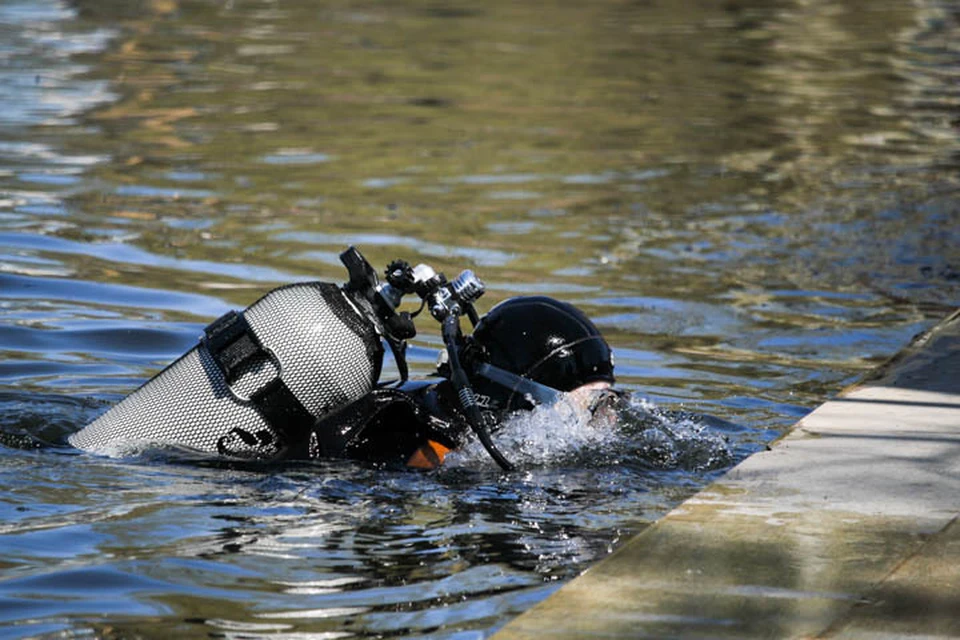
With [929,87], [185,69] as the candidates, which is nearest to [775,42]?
[929,87]

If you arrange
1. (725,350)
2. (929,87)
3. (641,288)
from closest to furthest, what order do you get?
(725,350)
(641,288)
(929,87)

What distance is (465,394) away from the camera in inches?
199

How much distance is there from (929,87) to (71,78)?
1009 centimetres

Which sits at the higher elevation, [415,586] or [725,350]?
[415,586]

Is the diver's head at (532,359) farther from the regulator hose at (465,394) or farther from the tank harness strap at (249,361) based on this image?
the tank harness strap at (249,361)

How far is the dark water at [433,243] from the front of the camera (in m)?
4.75

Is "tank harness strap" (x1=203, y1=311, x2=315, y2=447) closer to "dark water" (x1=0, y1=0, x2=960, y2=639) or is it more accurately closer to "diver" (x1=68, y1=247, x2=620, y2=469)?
"diver" (x1=68, y1=247, x2=620, y2=469)

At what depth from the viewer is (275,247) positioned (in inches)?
414

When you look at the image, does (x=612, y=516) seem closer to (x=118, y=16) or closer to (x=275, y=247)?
(x=275, y=247)

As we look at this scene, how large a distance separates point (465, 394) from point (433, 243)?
5.61 meters

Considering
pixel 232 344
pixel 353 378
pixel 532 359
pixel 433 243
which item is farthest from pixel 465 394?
pixel 433 243

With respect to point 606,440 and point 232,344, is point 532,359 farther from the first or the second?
point 232,344

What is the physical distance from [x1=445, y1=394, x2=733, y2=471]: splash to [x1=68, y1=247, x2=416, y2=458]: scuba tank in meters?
0.46

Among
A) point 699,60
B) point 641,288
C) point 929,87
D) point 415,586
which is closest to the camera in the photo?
point 415,586
